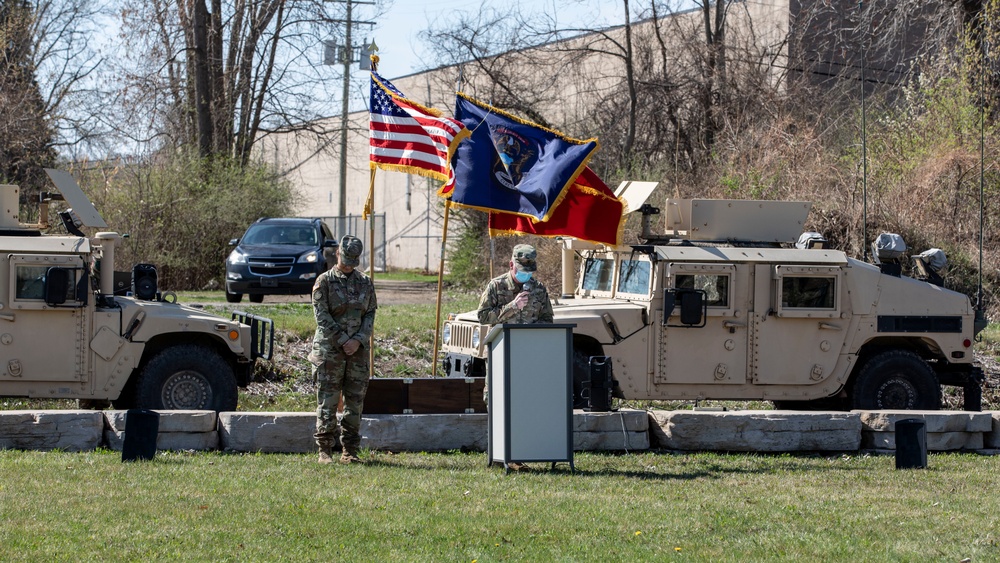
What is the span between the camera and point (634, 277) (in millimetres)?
12164

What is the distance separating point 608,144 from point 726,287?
1679cm

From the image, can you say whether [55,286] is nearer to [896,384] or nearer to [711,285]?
[711,285]

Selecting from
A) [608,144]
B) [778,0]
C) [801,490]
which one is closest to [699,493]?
[801,490]

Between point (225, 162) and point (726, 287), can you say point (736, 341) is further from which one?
point (225, 162)

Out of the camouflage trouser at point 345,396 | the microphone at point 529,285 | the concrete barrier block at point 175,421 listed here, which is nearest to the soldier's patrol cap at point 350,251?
the camouflage trouser at point 345,396

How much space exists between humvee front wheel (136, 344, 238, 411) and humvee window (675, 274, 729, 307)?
449 centimetres

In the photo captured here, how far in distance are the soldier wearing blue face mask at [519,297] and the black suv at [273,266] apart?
11.5 metres

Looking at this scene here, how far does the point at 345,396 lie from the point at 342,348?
1.39 ft

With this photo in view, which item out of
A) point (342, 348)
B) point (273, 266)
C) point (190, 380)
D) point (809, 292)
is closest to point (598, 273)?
point (809, 292)

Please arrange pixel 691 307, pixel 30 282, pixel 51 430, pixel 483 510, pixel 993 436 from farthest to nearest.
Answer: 1. pixel 691 307
2. pixel 30 282
3. pixel 993 436
4. pixel 51 430
5. pixel 483 510

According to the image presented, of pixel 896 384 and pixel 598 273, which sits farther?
pixel 598 273

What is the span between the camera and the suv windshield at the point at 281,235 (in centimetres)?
2231

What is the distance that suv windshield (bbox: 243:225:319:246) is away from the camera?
22.3m

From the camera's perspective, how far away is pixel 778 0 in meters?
29.4
